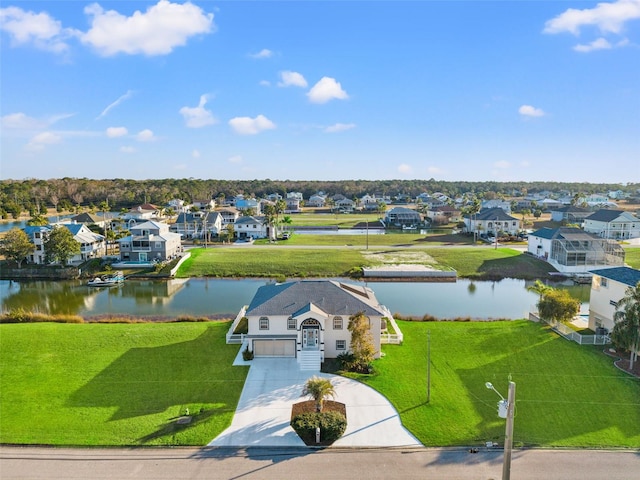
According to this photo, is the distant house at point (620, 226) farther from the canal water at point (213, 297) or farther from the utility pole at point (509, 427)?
the utility pole at point (509, 427)

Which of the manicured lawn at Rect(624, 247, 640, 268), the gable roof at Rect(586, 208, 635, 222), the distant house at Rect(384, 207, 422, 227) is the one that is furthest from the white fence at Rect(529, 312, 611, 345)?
the distant house at Rect(384, 207, 422, 227)

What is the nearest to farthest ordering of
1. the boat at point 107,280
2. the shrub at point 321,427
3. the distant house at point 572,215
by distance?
the shrub at point 321,427, the boat at point 107,280, the distant house at point 572,215

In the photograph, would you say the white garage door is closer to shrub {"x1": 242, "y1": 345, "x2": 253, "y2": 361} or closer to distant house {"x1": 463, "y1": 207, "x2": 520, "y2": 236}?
shrub {"x1": 242, "y1": 345, "x2": 253, "y2": 361}

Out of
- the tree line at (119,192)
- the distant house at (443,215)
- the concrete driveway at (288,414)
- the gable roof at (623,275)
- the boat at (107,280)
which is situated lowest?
the concrete driveway at (288,414)

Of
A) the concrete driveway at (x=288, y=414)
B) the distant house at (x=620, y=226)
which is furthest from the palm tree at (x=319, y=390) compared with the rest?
the distant house at (x=620, y=226)

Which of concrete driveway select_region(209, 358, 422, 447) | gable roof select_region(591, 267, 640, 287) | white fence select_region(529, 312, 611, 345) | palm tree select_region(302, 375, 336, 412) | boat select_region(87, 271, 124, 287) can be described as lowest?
concrete driveway select_region(209, 358, 422, 447)
